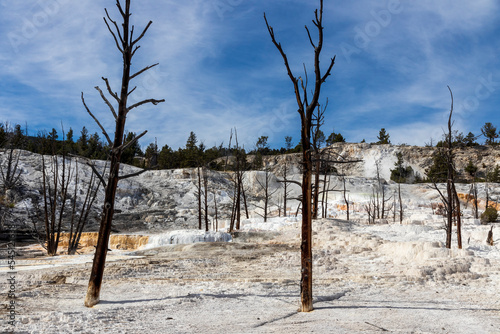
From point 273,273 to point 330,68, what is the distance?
6.29 metres

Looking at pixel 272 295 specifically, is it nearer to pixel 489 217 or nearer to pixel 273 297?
pixel 273 297

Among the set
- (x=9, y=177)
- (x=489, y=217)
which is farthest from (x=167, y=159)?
(x=489, y=217)

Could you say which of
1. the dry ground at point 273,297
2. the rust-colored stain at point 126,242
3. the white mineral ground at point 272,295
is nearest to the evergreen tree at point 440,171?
the white mineral ground at point 272,295

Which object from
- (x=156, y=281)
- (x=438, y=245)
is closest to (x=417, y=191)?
(x=438, y=245)

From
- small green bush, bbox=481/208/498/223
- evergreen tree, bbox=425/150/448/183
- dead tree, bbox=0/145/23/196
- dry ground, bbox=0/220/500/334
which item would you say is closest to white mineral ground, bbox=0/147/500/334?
dry ground, bbox=0/220/500/334

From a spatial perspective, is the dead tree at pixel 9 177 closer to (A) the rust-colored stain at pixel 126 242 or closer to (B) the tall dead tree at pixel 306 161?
(A) the rust-colored stain at pixel 126 242

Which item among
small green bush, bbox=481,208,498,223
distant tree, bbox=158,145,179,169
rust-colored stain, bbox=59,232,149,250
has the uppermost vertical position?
distant tree, bbox=158,145,179,169

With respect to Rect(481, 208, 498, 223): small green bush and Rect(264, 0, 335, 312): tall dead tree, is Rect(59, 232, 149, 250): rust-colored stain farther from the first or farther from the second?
Rect(481, 208, 498, 223): small green bush

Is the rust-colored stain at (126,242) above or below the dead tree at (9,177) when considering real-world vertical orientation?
below

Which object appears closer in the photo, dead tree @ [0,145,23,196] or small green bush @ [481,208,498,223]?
dead tree @ [0,145,23,196]

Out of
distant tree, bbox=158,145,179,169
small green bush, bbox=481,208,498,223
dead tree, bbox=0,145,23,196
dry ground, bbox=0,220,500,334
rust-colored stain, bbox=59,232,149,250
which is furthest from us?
distant tree, bbox=158,145,179,169

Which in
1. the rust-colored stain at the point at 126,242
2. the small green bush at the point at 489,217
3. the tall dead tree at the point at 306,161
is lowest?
the rust-colored stain at the point at 126,242

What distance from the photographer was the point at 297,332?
4.48 metres

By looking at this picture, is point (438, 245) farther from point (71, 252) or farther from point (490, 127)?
point (490, 127)
